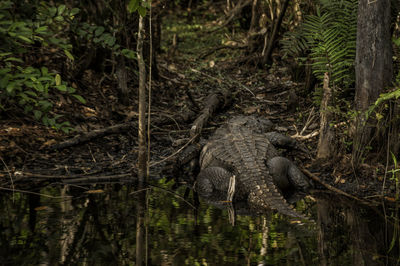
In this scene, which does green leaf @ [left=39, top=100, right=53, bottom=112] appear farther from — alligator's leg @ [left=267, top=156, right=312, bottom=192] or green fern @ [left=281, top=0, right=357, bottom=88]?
green fern @ [left=281, top=0, right=357, bottom=88]

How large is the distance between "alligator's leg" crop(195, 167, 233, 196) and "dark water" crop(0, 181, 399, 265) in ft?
1.01

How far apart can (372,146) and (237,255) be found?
2.77m

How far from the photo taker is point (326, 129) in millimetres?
5750

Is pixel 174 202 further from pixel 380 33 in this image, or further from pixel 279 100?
pixel 279 100

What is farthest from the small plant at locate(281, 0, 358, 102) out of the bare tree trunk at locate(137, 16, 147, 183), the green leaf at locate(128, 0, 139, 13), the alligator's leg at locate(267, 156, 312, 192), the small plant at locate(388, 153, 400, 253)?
the green leaf at locate(128, 0, 139, 13)

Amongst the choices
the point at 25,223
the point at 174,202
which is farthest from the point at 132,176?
the point at 25,223

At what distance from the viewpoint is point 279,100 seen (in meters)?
8.54

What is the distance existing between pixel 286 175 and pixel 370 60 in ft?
5.36

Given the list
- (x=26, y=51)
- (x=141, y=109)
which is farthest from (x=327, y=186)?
(x=26, y=51)

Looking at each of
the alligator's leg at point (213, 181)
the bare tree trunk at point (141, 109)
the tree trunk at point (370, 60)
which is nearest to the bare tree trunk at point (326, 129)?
the tree trunk at point (370, 60)

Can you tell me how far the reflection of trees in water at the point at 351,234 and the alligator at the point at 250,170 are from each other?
0.36 meters

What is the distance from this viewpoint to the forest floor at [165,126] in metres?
5.53

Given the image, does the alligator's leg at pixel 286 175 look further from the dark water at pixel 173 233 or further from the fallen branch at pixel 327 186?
the dark water at pixel 173 233

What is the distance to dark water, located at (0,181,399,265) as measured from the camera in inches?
138
